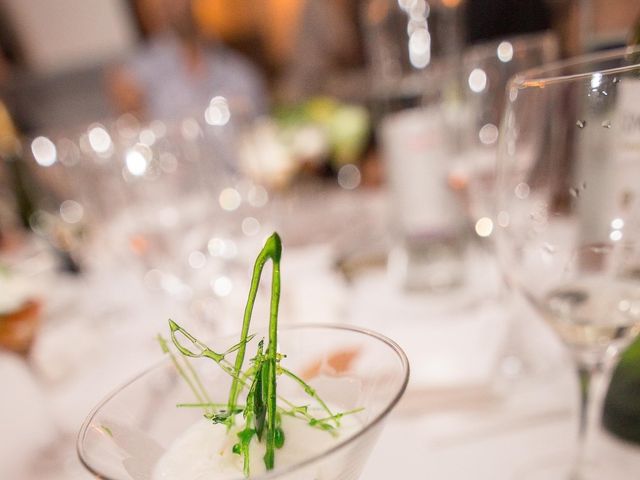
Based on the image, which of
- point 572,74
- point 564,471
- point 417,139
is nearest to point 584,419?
point 564,471

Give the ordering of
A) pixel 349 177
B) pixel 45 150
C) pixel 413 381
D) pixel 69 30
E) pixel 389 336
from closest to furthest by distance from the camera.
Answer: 1. pixel 413 381
2. pixel 389 336
3. pixel 45 150
4. pixel 349 177
5. pixel 69 30

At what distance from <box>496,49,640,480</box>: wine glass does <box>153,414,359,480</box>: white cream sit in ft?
0.65

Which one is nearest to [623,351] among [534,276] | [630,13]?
[534,276]

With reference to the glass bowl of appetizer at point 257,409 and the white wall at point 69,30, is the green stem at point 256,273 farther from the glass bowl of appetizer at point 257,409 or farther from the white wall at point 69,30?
the white wall at point 69,30

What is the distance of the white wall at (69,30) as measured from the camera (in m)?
3.71

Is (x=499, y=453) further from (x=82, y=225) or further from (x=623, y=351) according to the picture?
(x=82, y=225)

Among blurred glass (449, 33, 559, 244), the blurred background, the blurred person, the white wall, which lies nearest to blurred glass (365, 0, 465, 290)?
the blurred background

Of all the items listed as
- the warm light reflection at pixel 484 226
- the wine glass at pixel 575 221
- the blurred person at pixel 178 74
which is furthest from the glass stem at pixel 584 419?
the blurred person at pixel 178 74

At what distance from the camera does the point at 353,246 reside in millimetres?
1054

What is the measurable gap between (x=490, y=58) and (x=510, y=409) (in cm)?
38

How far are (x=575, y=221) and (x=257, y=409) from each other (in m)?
0.29

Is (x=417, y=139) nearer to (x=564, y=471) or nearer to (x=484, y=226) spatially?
(x=484, y=226)

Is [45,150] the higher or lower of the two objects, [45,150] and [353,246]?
the higher

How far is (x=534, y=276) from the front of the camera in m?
0.41
